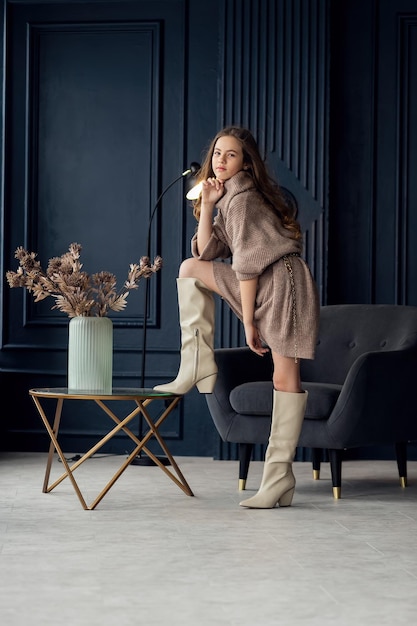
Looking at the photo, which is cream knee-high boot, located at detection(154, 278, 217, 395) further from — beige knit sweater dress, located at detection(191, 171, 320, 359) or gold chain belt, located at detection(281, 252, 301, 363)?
gold chain belt, located at detection(281, 252, 301, 363)

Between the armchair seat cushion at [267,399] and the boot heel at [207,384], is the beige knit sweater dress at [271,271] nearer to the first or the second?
the boot heel at [207,384]

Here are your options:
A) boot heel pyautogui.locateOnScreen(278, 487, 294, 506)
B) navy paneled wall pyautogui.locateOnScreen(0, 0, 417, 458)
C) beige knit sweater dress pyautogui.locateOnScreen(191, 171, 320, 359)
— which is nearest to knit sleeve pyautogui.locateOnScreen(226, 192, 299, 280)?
beige knit sweater dress pyautogui.locateOnScreen(191, 171, 320, 359)

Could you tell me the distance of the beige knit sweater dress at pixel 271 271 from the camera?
145 inches

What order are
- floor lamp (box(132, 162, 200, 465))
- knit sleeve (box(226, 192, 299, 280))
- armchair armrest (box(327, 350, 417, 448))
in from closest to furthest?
knit sleeve (box(226, 192, 299, 280)) < armchair armrest (box(327, 350, 417, 448)) < floor lamp (box(132, 162, 200, 465))

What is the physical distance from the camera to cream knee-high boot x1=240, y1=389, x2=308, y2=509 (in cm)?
373

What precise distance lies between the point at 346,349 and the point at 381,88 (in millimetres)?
1703

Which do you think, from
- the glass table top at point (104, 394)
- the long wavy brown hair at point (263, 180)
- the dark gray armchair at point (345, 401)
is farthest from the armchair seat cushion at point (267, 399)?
the long wavy brown hair at point (263, 180)

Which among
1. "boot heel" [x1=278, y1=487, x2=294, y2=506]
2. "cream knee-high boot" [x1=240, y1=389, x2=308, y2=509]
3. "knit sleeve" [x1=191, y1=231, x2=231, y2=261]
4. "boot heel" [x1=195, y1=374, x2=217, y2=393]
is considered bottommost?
"boot heel" [x1=278, y1=487, x2=294, y2=506]

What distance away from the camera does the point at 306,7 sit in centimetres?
546

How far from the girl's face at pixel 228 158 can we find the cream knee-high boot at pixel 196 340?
42 cm

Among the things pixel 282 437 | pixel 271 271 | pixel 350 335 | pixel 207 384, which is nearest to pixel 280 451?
pixel 282 437

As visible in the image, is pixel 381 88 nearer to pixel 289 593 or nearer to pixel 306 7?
pixel 306 7

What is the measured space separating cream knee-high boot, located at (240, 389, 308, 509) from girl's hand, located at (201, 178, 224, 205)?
0.77 metres

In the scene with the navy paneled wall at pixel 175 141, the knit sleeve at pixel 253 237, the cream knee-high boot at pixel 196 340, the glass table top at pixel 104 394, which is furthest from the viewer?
the navy paneled wall at pixel 175 141
